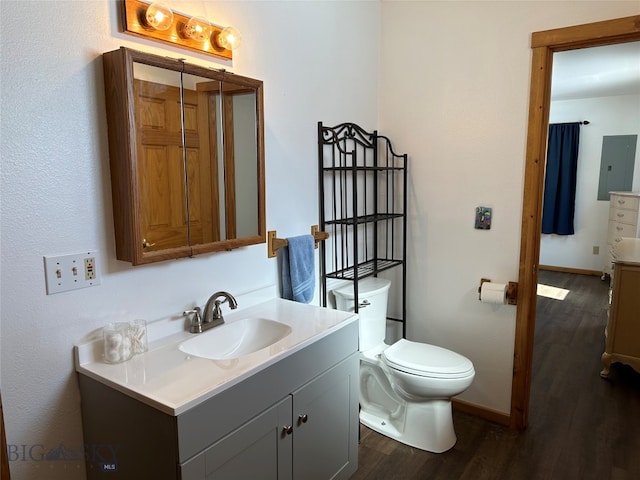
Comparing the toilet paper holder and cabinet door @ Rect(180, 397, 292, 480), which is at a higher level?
the toilet paper holder

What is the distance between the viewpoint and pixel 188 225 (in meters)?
1.67

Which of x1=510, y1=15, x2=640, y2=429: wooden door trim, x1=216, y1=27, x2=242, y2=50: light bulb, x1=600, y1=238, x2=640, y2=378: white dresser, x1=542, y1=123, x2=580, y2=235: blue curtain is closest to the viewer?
x1=216, y1=27, x2=242, y2=50: light bulb

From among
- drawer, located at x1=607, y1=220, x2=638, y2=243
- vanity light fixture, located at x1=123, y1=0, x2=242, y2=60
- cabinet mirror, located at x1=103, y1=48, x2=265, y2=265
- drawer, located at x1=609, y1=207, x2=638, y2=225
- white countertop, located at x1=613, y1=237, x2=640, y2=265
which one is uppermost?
vanity light fixture, located at x1=123, y1=0, x2=242, y2=60

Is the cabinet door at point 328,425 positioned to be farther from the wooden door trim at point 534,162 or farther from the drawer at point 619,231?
the drawer at point 619,231

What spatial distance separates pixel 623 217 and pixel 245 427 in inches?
223

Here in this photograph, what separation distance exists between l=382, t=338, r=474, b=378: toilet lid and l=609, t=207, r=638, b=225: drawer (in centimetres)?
421

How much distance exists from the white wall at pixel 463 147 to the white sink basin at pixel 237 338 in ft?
4.25

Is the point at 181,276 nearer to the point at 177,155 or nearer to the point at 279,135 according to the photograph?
the point at 177,155

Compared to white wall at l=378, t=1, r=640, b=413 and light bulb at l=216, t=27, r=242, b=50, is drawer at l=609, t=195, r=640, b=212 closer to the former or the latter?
white wall at l=378, t=1, r=640, b=413

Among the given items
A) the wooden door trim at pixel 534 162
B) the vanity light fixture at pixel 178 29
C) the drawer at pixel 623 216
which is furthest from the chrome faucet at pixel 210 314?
the drawer at pixel 623 216

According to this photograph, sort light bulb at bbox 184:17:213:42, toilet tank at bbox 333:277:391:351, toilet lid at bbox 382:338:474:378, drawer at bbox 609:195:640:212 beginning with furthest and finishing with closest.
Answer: drawer at bbox 609:195:640:212 → toilet tank at bbox 333:277:391:351 → toilet lid at bbox 382:338:474:378 → light bulb at bbox 184:17:213:42

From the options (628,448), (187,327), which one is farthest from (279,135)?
(628,448)

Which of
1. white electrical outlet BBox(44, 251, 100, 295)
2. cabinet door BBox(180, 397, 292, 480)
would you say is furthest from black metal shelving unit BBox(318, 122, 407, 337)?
white electrical outlet BBox(44, 251, 100, 295)

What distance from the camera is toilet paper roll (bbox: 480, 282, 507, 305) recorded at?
2.43 metres
